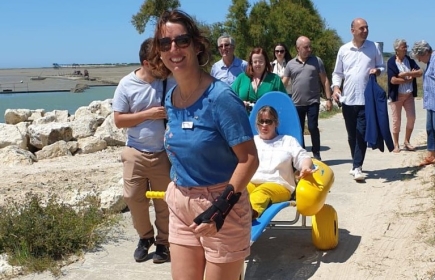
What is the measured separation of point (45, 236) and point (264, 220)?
1837 millimetres

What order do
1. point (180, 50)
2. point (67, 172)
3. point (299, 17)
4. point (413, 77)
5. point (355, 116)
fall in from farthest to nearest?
point (299, 17)
point (67, 172)
point (413, 77)
point (355, 116)
point (180, 50)

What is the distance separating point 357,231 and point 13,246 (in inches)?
117

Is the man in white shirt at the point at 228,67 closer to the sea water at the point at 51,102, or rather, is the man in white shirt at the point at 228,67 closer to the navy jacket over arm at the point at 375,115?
the navy jacket over arm at the point at 375,115

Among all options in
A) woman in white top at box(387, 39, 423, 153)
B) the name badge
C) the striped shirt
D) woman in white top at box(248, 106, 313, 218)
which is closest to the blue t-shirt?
the name badge

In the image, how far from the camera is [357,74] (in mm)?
6902

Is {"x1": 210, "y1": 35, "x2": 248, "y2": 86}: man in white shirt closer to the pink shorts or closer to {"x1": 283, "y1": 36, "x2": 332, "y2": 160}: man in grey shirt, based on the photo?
{"x1": 283, "y1": 36, "x2": 332, "y2": 160}: man in grey shirt

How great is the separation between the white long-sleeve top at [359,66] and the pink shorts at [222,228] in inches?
182

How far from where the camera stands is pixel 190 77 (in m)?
2.57

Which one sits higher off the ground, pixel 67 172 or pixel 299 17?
pixel 299 17

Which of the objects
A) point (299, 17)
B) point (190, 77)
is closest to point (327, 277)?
point (190, 77)

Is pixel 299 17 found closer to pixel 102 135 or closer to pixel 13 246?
pixel 102 135

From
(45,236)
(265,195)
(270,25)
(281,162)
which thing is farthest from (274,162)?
(270,25)

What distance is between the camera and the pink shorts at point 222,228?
101 inches

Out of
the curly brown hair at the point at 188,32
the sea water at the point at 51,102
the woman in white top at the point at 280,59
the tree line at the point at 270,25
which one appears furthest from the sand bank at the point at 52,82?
the curly brown hair at the point at 188,32
